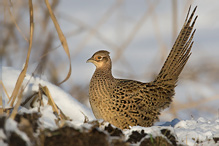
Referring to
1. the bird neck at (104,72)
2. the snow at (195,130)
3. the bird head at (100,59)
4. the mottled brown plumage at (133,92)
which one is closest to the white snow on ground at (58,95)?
the mottled brown plumage at (133,92)

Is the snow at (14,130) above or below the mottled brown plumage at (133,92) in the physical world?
below

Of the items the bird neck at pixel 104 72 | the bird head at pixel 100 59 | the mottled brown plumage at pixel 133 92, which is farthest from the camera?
the bird head at pixel 100 59

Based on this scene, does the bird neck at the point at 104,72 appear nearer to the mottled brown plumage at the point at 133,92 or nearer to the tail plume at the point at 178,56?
the mottled brown plumage at the point at 133,92

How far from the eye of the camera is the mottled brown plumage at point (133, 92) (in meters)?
4.44

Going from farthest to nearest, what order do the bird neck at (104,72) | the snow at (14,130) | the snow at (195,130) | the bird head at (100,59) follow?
the bird head at (100,59) → the bird neck at (104,72) → the snow at (195,130) → the snow at (14,130)

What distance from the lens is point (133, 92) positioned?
15.3 feet

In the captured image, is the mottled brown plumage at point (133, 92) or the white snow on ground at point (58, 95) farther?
the mottled brown plumage at point (133, 92)

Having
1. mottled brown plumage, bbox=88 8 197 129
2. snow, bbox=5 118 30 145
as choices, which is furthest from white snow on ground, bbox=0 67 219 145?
snow, bbox=5 118 30 145

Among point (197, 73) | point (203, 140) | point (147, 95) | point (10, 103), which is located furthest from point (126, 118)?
point (197, 73)

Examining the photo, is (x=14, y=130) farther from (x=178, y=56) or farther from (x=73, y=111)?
(x=178, y=56)

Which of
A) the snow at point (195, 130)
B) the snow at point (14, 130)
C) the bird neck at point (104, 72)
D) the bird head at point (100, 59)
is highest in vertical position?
the bird head at point (100, 59)

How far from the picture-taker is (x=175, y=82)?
517cm

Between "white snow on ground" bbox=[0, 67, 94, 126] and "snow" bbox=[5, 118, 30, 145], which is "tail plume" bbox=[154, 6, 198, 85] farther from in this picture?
"snow" bbox=[5, 118, 30, 145]

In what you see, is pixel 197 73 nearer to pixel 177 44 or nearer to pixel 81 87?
pixel 177 44
